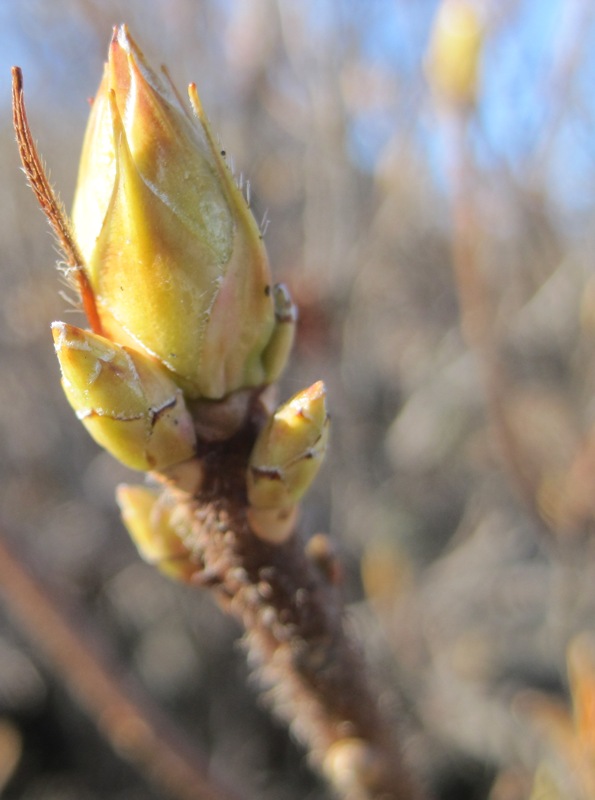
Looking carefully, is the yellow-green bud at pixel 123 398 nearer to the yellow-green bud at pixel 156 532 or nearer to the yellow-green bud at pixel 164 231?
the yellow-green bud at pixel 164 231

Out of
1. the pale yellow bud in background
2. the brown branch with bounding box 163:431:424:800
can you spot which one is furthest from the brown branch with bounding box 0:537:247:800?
the pale yellow bud in background

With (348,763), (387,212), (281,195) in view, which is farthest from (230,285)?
(281,195)

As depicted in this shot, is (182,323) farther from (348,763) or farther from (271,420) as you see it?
(348,763)

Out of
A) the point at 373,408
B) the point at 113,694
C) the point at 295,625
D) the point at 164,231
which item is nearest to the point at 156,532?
the point at 295,625

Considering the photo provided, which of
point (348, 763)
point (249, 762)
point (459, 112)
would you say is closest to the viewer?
point (348, 763)

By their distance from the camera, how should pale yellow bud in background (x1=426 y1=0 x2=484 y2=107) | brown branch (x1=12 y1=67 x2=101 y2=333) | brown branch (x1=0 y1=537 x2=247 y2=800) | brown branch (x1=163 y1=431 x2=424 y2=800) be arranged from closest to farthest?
brown branch (x1=12 y1=67 x2=101 y2=333) → brown branch (x1=163 y1=431 x2=424 y2=800) → brown branch (x1=0 y1=537 x2=247 y2=800) → pale yellow bud in background (x1=426 y1=0 x2=484 y2=107)

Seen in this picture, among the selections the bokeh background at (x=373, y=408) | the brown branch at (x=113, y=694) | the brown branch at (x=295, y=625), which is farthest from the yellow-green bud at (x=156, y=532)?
the bokeh background at (x=373, y=408)

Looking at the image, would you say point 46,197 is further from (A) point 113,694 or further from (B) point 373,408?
(B) point 373,408

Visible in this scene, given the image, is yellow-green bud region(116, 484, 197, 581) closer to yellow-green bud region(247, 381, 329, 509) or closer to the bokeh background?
yellow-green bud region(247, 381, 329, 509)
